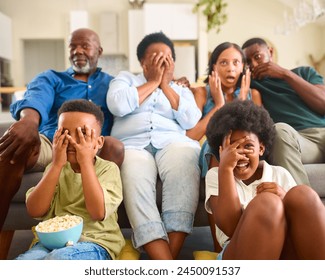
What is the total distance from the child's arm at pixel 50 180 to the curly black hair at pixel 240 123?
0.41 metres

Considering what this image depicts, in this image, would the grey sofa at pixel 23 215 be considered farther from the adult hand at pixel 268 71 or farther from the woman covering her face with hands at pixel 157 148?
the adult hand at pixel 268 71

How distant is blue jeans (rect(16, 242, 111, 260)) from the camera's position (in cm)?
84

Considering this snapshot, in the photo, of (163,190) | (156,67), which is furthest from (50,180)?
(156,67)

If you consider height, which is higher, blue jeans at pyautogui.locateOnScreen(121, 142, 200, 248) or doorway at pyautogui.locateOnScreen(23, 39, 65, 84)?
doorway at pyautogui.locateOnScreen(23, 39, 65, 84)

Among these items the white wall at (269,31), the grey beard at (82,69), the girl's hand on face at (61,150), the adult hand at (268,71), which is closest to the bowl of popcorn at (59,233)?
the girl's hand on face at (61,150)

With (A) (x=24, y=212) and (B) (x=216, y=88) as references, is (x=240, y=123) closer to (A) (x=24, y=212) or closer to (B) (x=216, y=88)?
(B) (x=216, y=88)

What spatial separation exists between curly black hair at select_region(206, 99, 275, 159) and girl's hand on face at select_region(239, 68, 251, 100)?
14.7 inches

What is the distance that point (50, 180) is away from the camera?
94 cm

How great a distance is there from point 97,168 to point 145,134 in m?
0.34

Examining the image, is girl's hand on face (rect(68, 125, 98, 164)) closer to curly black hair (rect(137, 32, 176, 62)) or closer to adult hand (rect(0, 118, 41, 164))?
adult hand (rect(0, 118, 41, 164))

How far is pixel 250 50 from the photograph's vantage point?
5.25ft

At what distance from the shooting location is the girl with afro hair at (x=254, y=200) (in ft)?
2.55

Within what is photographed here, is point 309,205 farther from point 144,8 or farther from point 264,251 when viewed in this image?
point 144,8

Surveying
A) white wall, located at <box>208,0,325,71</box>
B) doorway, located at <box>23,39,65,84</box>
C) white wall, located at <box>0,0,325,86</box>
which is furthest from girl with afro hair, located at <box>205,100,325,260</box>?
doorway, located at <box>23,39,65,84</box>
